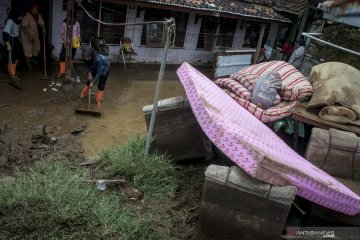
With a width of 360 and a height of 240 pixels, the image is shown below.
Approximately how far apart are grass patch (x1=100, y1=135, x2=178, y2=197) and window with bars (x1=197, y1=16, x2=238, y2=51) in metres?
10.0

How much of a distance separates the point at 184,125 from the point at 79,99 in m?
4.72

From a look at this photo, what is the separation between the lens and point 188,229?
177 inches

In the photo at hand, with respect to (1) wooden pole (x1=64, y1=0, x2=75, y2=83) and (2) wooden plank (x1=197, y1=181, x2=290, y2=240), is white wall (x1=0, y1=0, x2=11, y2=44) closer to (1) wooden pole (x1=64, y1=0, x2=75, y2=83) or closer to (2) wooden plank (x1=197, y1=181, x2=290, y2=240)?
(1) wooden pole (x1=64, y1=0, x2=75, y2=83)

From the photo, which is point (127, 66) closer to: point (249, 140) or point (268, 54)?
point (268, 54)

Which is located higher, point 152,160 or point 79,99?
point 152,160

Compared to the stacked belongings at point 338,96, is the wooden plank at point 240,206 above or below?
below

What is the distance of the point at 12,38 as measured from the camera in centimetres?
963

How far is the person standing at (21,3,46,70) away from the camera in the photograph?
10023 mm

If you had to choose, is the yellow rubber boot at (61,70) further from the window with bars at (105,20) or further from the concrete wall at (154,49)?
the window with bars at (105,20)

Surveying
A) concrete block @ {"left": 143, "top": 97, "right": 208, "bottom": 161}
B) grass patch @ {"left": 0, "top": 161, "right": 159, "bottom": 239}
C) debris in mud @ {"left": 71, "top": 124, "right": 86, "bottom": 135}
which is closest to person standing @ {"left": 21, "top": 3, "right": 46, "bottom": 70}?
debris in mud @ {"left": 71, "top": 124, "right": 86, "bottom": 135}

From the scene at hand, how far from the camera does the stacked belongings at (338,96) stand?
16.8 feet

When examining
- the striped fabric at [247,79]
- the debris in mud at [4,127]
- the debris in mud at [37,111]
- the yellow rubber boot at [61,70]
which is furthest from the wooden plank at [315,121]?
the yellow rubber boot at [61,70]

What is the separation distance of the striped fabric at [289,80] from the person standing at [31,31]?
22.1 ft

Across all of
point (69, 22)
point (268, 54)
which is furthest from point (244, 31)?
point (69, 22)
